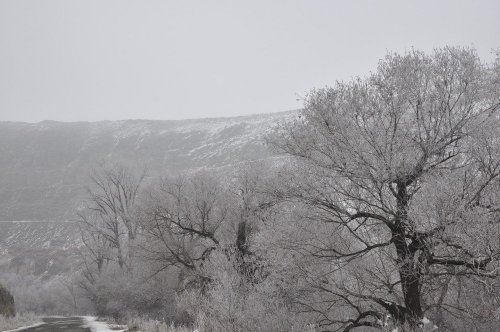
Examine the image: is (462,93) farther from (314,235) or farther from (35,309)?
(35,309)

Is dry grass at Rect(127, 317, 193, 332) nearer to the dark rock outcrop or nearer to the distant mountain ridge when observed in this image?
the dark rock outcrop

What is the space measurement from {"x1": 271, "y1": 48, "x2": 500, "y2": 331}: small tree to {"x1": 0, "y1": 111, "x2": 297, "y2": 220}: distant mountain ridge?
6919cm

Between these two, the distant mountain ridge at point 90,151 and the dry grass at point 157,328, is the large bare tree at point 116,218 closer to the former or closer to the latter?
the dry grass at point 157,328

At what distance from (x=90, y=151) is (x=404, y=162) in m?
142

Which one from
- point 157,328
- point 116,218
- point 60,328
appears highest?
point 116,218

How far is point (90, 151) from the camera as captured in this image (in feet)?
463

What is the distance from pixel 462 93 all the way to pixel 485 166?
289 centimetres

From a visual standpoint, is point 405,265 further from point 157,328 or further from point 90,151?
point 90,151

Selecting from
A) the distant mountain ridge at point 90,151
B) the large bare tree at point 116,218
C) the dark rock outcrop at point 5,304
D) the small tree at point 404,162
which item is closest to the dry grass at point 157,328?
the small tree at point 404,162

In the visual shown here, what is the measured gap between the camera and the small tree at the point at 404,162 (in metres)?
10.6

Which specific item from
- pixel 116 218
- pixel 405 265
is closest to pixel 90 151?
pixel 116 218

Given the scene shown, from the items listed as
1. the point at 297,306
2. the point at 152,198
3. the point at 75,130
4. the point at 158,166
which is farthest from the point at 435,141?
the point at 75,130

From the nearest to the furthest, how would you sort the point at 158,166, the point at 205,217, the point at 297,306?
1. the point at 297,306
2. the point at 205,217
3. the point at 158,166

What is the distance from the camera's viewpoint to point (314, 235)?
46.7ft
